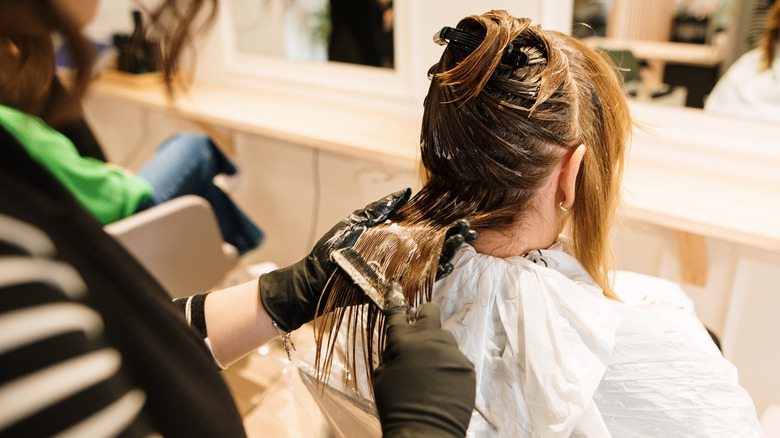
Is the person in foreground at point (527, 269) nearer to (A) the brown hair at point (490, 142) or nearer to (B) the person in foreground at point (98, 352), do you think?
(A) the brown hair at point (490, 142)

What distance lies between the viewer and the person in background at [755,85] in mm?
1488

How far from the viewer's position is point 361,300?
0.76 meters

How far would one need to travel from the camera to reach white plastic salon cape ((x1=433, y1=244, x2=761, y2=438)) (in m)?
0.75

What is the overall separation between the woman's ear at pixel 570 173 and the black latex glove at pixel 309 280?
0.91 feet

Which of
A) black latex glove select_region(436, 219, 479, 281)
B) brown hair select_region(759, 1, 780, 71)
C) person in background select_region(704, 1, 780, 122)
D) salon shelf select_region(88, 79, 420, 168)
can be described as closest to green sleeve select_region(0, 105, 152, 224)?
salon shelf select_region(88, 79, 420, 168)

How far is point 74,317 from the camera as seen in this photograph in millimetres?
390

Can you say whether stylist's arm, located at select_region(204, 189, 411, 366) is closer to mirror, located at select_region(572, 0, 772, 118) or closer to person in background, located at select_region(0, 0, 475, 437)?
person in background, located at select_region(0, 0, 475, 437)

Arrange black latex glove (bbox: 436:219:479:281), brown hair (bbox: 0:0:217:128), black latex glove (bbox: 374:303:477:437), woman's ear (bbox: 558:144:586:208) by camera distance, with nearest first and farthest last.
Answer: brown hair (bbox: 0:0:217:128), black latex glove (bbox: 374:303:477:437), black latex glove (bbox: 436:219:479:281), woman's ear (bbox: 558:144:586:208)

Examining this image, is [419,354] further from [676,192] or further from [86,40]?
[676,192]

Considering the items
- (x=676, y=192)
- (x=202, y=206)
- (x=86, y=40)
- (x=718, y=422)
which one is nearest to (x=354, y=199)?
(x=202, y=206)

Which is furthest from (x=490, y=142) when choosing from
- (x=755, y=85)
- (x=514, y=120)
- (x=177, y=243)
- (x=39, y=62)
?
(x=755, y=85)

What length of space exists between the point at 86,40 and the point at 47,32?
0.02 m

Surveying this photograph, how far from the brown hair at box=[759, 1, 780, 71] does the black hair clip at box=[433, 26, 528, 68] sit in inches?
48.1

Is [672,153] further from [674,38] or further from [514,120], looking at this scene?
[674,38]
